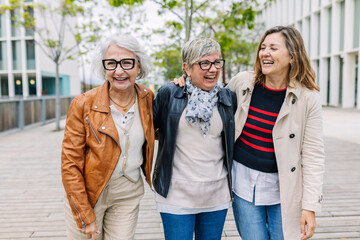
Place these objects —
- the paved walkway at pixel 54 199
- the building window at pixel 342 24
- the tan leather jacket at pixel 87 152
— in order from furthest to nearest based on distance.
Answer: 1. the building window at pixel 342 24
2. the paved walkway at pixel 54 199
3. the tan leather jacket at pixel 87 152

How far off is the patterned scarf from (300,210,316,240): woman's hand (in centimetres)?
83

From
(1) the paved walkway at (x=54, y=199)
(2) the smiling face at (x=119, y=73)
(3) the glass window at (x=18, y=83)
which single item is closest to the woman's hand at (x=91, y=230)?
(2) the smiling face at (x=119, y=73)

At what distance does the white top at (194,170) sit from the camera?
2.21 meters

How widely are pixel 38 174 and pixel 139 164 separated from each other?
486 cm

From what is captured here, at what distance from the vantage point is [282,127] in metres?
2.18

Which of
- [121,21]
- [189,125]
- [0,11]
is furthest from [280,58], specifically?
[121,21]

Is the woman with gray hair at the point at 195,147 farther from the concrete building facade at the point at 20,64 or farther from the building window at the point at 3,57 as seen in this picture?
the building window at the point at 3,57

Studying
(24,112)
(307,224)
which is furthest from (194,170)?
(24,112)

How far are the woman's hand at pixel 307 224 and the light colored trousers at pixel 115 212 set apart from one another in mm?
1095

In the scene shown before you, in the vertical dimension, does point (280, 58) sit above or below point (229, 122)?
above

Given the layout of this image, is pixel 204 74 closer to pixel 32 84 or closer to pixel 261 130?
pixel 261 130

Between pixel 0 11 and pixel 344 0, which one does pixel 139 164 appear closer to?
pixel 0 11

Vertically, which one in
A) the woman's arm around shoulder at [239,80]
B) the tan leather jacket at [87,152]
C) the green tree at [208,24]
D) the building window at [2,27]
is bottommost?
the tan leather jacket at [87,152]

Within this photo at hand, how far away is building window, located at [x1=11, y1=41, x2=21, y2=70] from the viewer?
32.4 metres
